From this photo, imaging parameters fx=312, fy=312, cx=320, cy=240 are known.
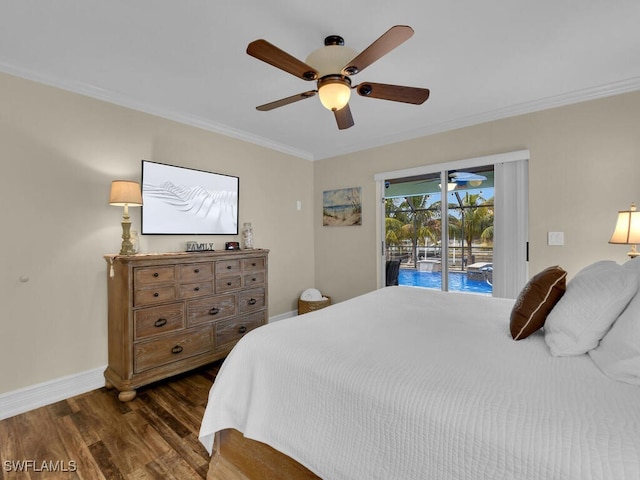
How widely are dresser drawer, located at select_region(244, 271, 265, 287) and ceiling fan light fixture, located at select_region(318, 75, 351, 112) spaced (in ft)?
6.48

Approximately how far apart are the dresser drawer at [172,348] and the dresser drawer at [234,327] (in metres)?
0.09

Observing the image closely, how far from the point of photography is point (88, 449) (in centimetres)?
181

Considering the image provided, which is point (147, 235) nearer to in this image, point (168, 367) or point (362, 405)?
point (168, 367)

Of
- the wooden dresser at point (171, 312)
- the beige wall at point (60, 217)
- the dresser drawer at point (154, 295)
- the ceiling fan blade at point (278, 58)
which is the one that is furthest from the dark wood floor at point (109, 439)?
the ceiling fan blade at point (278, 58)

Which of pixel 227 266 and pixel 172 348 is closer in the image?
pixel 172 348

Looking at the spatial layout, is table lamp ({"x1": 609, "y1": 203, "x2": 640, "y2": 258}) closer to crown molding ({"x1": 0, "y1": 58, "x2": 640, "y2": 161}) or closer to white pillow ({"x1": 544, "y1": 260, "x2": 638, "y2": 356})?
crown molding ({"x1": 0, "y1": 58, "x2": 640, "y2": 161})

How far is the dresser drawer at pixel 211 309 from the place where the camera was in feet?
9.02

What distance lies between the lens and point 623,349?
1004 millimetres

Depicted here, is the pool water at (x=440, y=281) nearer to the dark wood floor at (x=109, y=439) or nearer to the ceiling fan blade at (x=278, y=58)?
the dark wood floor at (x=109, y=439)

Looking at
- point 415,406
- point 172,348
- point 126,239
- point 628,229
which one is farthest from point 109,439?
point 628,229

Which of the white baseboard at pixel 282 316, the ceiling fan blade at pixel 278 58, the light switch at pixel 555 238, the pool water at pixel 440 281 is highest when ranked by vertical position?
the ceiling fan blade at pixel 278 58

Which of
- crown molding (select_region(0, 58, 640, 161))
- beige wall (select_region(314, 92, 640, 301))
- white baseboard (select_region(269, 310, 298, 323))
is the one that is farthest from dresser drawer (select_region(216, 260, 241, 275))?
beige wall (select_region(314, 92, 640, 301))

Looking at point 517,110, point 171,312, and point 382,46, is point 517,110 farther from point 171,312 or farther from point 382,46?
point 171,312

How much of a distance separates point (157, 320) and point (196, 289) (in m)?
0.39
